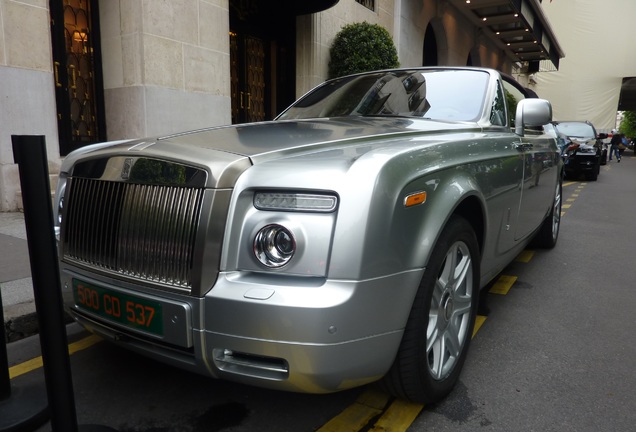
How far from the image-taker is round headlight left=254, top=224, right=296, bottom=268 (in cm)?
184

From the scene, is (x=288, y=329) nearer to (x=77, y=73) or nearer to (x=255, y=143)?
(x=255, y=143)

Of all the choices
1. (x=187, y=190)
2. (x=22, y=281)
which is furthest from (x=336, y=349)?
(x=22, y=281)

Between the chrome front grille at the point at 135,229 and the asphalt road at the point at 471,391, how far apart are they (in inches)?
28.5

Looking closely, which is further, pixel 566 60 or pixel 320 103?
pixel 566 60

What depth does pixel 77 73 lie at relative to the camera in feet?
23.2

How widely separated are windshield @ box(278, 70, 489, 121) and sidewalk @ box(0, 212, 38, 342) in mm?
2213

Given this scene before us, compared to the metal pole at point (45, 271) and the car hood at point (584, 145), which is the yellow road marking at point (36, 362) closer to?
the metal pole at point (45, 271)

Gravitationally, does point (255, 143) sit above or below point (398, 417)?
above

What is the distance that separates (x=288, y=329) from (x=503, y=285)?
3.08 meters

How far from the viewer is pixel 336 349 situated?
179cm

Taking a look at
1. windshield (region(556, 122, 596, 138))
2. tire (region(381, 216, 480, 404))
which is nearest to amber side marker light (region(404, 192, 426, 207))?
tire (region(381, 216, 480, 404))

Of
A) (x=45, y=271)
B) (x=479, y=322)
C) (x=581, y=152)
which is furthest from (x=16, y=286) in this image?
(x=581, y=152)

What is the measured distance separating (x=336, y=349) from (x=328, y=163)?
0.69 meters

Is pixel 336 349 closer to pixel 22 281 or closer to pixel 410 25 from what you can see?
pixel 22 281
